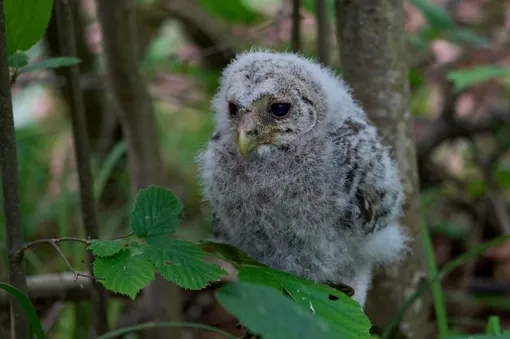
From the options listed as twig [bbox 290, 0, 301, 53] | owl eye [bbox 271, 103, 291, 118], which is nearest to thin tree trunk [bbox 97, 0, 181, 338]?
twig [bbox 290, 0, 301, 53]

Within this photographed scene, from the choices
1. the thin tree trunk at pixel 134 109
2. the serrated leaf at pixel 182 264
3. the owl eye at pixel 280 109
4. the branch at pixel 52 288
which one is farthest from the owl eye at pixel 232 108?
the branch at pixel 52 288

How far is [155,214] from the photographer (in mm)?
1572

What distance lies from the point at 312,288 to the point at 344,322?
11 centimetres

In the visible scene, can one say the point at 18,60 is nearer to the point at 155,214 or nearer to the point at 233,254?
the point at 155,214

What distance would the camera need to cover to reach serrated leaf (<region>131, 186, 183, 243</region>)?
1.54 metres

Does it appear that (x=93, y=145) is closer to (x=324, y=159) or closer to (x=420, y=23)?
(x=420, y=23)

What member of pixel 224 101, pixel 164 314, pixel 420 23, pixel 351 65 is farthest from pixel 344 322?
pixel 420 23

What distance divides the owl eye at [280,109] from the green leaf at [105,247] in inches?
21.0

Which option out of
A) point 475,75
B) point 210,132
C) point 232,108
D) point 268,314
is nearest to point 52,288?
point 232,108

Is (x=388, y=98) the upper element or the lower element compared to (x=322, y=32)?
lower

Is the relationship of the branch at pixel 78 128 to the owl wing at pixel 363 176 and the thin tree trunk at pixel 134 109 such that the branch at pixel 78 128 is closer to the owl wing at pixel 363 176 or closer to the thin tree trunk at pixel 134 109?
the thin tree trunk at pixel 134 109

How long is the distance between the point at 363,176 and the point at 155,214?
0.58 meters

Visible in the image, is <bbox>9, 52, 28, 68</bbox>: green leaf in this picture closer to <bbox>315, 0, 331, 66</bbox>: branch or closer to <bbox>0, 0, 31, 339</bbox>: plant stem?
<bbox>0, 0, 31, 339</bbox>: plant stem

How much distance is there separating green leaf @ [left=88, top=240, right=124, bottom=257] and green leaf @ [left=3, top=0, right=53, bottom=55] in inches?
23.0
